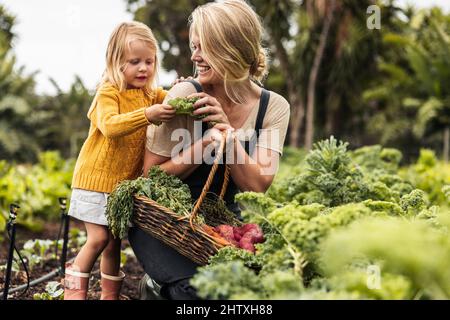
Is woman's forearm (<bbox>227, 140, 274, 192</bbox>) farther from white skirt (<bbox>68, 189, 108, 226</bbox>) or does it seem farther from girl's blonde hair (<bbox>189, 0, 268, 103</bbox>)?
white skirt (<bbox>68, 189, 108, 226</bbox>)

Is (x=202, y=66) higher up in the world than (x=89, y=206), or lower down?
higher up

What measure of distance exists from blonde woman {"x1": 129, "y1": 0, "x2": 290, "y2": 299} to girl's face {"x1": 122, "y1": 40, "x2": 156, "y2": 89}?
23 centimetres

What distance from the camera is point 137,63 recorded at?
2.95m

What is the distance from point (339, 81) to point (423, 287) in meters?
14.5

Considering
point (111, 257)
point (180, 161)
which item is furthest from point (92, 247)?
point (180, 161)

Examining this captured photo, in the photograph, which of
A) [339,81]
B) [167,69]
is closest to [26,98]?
[167,69]

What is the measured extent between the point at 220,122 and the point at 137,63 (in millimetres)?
613

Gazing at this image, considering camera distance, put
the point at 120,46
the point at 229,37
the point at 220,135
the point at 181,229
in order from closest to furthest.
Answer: the point at 181,229 → the point at 220,135 → the point at 229,37 → the point at 120,46

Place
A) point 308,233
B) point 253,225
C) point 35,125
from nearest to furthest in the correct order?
point 308,233
point 253,225
point 35,125

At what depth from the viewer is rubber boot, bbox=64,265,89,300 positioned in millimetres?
2762

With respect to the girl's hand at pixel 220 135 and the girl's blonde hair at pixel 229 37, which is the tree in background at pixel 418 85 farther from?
the girl's hand at pixel 220 135

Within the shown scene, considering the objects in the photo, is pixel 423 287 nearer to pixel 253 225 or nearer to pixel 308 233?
pixel 308 233

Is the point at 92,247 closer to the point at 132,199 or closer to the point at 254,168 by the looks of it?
the point at 132,199

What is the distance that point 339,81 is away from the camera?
15.8 metres
